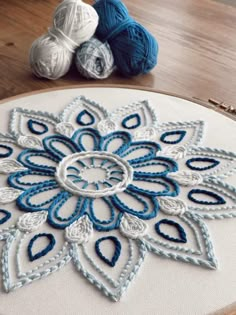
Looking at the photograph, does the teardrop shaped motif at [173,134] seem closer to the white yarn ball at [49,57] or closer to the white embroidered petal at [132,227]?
the white embroidered petal at [132,227]

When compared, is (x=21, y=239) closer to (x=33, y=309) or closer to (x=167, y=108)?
(x=33, y=309)

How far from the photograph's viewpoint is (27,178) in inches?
23.3

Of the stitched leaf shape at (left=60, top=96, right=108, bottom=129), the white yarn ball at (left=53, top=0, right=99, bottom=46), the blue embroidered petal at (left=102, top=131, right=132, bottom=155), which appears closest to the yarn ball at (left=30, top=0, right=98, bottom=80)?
the white yarn ball at (left=53, top=0, right=99, bottom=46)

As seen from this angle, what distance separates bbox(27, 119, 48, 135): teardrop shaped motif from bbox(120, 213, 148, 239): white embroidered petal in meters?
0.20

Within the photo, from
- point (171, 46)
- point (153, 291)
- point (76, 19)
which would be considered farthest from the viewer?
point (171, 46)

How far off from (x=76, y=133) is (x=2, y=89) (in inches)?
11.2

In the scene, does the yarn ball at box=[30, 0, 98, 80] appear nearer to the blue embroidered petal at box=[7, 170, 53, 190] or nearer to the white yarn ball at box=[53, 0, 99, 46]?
the white yarn ball at box=[53, 0, 99, 46]

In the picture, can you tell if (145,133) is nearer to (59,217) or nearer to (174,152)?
(174,152)

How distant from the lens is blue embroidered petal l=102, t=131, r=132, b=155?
64 cm

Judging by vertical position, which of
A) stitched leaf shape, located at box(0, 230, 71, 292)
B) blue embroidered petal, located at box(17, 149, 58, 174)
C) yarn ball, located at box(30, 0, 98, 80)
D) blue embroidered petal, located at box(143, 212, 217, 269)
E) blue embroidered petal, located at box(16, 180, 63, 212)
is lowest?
stitched leaf shape, located at box(0, 230, 71, 292)

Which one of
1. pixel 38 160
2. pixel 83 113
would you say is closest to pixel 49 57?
pixel 83 113

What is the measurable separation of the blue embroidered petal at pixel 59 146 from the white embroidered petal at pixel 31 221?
0.10 meters

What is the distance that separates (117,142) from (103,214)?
0.14 m

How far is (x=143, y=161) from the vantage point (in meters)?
0.62
